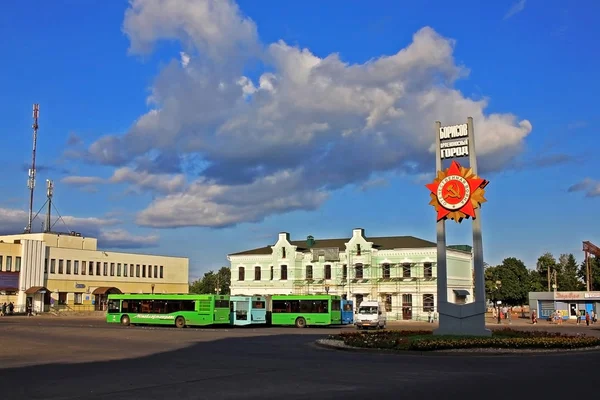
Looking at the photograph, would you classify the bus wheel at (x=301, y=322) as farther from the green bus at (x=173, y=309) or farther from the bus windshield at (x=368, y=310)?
the green bus at (x=173, y=309)

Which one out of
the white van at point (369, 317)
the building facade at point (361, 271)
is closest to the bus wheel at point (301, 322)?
the white van at point (369, 317)

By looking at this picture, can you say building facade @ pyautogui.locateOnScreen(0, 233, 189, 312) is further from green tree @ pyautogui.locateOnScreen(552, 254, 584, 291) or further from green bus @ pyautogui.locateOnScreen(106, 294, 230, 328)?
green tree @ pyautogui.locateOnScreen(552, 254, 584, 291)

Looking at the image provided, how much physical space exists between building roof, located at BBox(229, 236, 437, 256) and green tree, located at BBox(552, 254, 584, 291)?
58.4m

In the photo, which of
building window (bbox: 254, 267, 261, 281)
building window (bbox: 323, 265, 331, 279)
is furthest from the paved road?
building window (bbox: 254, 267, 261, 281)

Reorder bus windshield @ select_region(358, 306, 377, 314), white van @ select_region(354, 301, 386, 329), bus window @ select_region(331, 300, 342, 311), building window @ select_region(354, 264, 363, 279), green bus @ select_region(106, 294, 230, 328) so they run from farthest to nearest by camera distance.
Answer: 1. building window @ select_region(354, 264, 363, 279)
2. bus window @ select_region(331, 300, 342, 311)
3. bus windshield @ select_region(358, 306, 377, 314)
4. green bus @ select_region(106, 294, 230, 328)
5. white van @ select_region(354, 301, 386, 329)

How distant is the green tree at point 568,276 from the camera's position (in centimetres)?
12219

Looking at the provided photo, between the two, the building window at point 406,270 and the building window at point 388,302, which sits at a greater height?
the building window at point 406,270

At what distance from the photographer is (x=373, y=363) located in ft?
68.7

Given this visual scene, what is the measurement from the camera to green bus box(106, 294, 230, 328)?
5150 cm

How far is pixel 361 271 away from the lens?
7406 cm

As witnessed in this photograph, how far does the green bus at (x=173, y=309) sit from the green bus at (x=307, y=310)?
486 cm

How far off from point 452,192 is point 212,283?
5128 inches

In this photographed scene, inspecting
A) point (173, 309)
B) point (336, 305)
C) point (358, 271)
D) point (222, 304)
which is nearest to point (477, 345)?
point (336, 305)

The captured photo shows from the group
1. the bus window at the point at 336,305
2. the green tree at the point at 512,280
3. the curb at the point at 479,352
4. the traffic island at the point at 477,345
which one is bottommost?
the curb at the point at 479,352
